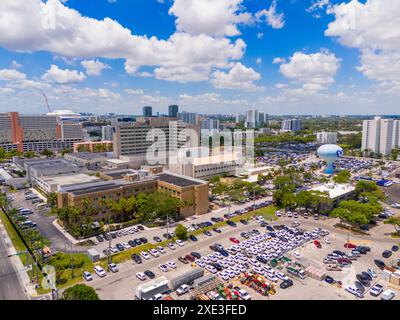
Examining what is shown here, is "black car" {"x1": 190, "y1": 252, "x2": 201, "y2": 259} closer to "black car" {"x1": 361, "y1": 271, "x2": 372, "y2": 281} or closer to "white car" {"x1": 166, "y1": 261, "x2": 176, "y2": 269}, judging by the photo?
"white car" {"x1": 166, "y1": 261, "x2": 176, "y2": 269}

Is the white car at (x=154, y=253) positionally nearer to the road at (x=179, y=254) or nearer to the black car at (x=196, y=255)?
the road at (x=179, y=254)

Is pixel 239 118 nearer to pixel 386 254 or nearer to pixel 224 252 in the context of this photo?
pixel 386 254

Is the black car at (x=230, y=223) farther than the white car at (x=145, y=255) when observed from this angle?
Yes

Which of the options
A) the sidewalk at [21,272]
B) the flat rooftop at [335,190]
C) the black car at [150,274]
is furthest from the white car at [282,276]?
the flat rooftop at [335,190]

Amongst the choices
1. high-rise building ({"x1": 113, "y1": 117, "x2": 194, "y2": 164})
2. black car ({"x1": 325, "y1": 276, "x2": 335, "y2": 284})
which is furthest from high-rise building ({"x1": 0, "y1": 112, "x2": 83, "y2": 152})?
black car ({"x1": 325, "y1": 276, "x2": 335, "y2": 284})

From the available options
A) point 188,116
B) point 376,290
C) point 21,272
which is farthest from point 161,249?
point 188,116
